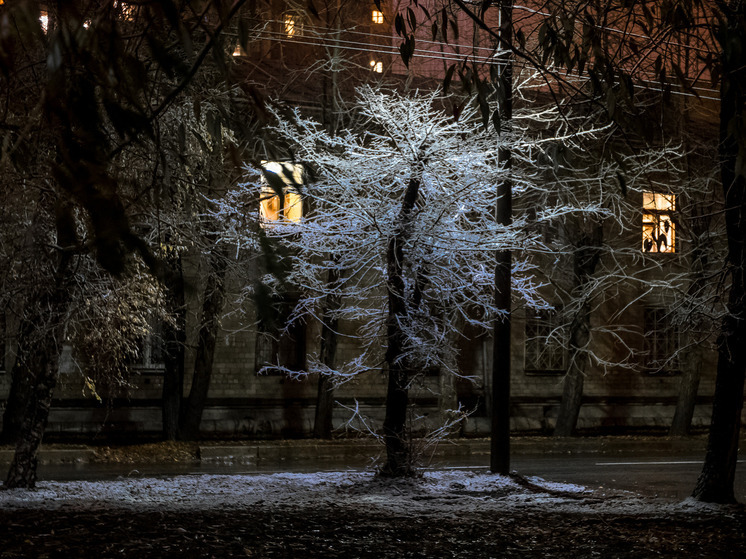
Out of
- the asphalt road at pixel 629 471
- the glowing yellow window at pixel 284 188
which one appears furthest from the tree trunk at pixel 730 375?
the glowing yellow window at pixel 284 188

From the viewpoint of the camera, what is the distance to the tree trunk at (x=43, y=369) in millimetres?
11070

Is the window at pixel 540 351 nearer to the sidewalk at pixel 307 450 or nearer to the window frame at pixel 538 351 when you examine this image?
the window frame at pixel 538 351

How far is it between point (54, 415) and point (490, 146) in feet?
44.8

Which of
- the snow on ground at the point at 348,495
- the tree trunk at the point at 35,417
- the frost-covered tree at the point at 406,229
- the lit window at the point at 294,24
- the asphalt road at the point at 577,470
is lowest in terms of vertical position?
the asphalt road at the point at 577,470

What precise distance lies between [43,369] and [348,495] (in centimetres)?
419

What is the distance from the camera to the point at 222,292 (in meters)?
18.1

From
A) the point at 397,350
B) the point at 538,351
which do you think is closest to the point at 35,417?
the point at 397,350

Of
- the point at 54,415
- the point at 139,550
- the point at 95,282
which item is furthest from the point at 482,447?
the point at 139,550

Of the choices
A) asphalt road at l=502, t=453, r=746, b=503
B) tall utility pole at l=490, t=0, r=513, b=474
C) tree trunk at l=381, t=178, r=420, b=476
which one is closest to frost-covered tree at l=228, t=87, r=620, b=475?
tree trunk at l=381, t=178, r=420, b=476

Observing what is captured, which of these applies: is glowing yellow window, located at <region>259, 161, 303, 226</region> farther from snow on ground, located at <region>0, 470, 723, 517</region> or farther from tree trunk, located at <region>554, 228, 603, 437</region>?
tree trunk, located at <region>554, 228, 603, 437</region>

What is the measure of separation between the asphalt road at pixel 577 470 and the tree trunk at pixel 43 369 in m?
3.36

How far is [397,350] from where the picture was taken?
13406mm

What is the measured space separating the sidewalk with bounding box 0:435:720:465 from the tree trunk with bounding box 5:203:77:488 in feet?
17.4

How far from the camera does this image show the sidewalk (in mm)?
17844
